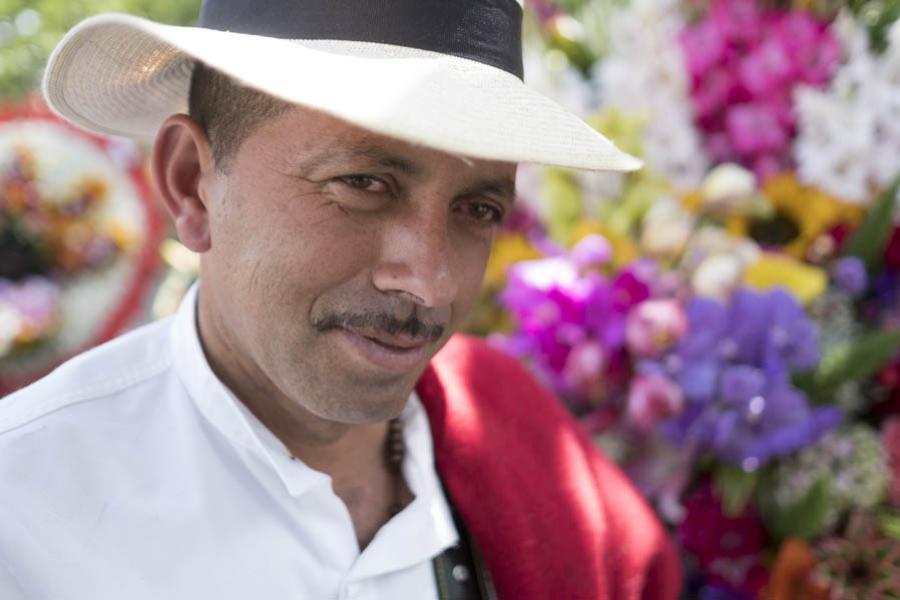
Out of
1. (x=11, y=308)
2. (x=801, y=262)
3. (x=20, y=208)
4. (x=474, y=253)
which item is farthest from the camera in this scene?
(x=20, y=208)

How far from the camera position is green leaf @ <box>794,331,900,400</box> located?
1.76 metres

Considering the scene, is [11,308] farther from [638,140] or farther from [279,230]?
[279,230]

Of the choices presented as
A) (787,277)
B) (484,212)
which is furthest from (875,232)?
(484,212)

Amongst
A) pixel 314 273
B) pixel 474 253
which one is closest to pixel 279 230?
pixel 314 273

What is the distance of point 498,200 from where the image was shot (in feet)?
4.01

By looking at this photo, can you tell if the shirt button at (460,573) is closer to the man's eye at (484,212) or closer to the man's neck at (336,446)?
the man's neck at (336,446)

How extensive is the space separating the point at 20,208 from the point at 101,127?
298cm

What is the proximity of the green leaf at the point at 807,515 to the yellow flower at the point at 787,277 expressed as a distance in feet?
1.23

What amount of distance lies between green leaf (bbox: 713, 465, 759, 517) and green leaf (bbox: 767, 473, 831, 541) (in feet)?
0.25

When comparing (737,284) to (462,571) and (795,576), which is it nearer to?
(795,576)

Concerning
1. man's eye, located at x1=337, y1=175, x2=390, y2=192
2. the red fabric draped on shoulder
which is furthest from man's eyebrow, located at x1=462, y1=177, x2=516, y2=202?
the red fabric draped on shoulder

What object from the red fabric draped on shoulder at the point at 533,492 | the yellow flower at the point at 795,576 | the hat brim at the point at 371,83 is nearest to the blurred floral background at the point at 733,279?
the yellow flower at the point at 795,576

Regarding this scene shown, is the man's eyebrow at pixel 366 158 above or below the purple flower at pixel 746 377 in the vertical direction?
above

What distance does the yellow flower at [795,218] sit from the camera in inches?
77.2
